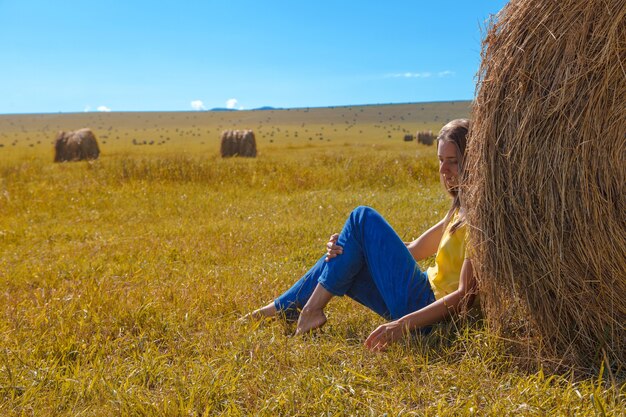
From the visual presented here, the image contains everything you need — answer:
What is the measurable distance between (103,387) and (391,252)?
175cm

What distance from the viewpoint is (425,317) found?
3.23 metres

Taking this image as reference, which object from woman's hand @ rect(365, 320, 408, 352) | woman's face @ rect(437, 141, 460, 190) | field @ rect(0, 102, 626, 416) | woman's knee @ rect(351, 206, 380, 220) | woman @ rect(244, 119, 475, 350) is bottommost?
field @ rect(0, 102, 626, 416)

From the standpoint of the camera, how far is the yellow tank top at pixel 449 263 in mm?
3428

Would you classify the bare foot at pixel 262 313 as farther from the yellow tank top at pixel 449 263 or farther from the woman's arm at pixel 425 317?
the yellow tank top at pixel 449 263

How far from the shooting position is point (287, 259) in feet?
19.0

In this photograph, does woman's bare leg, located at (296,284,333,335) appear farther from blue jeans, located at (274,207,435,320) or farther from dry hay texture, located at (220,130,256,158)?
dry hay texture, located at (220,130,256,158)

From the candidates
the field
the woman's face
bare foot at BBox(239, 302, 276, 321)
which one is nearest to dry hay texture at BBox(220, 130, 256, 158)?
the field

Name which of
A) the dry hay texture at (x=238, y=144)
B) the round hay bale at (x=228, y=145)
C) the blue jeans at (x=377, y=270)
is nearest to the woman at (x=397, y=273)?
the blue jeans at (x=377, y=270)

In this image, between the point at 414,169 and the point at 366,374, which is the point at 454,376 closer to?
the point at 366,374

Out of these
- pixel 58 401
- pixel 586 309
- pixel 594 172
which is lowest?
pixel 58 401

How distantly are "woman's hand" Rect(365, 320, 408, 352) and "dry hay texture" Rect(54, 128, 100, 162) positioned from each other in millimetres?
18791

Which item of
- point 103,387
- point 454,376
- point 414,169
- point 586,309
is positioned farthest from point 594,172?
point 414,169

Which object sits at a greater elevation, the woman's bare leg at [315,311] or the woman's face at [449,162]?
the woman's face at [449,162]

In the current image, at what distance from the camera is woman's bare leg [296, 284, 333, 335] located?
12.0 feet
